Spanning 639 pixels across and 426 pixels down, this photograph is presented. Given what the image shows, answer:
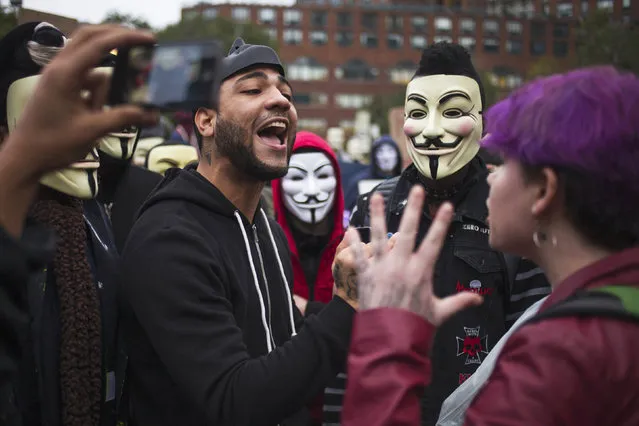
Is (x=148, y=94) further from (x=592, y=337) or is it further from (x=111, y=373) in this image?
(x=111, y=373)

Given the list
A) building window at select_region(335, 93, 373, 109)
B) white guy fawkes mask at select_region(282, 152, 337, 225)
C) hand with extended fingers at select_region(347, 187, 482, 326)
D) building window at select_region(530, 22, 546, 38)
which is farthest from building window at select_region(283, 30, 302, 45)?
hand with extended fingers at select_region(347, 187, 482, 326)

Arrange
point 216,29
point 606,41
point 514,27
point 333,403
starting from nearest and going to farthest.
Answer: point 333,403, point 606,41, point 216,29, point 514,27

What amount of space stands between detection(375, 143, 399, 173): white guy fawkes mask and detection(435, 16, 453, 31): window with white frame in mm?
75639

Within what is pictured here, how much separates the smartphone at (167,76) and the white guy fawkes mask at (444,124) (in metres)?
2.46

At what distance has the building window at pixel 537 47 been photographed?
7475cm

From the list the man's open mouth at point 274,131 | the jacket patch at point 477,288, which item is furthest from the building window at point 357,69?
the man's open mouth at point 274,131

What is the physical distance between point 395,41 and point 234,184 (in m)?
85.9

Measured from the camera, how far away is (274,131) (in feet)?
9.09

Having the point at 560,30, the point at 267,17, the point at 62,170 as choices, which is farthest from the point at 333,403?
the point at 267,17

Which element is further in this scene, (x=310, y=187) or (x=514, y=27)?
(x=514, y=27)

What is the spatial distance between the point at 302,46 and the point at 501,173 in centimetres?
8678

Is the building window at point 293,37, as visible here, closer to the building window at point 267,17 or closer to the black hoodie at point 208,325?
the building window at point 267,17

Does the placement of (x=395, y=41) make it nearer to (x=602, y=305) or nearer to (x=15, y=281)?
(x=602, y=305)

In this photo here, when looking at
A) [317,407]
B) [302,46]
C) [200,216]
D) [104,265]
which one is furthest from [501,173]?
[302,46]
